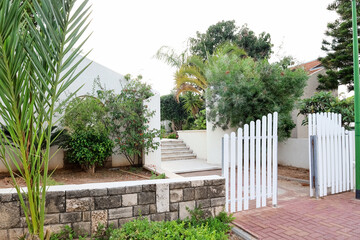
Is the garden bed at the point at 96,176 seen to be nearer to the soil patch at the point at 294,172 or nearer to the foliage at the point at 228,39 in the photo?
the soil patch at the point at 294,172

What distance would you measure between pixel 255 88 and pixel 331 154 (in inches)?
106

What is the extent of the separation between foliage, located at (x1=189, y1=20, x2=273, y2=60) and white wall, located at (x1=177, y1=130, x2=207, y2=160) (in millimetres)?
8908

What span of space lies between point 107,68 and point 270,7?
561cm

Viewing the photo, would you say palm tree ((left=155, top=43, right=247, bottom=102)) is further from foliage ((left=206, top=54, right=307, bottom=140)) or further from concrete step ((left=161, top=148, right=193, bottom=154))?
foliage ((left=206, top=54, right=307, bottom=140))

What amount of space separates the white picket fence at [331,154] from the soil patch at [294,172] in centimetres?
151

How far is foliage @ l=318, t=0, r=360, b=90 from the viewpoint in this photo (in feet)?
36.0

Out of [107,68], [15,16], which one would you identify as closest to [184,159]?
[107,68]

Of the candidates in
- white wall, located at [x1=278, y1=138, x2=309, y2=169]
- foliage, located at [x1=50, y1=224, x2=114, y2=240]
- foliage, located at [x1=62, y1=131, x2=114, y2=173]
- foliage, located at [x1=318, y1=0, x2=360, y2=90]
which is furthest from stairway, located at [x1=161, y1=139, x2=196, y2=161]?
foliage, located at [x1=318, y1=0, x2=360, y2=90]

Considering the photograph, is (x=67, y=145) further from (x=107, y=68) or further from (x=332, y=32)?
(x=332, y=32)

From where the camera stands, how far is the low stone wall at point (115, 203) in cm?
268

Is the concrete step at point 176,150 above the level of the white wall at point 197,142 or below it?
below

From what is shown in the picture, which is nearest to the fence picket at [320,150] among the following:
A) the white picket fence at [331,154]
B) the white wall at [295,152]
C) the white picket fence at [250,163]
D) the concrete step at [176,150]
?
the white picket fence at [331,154]

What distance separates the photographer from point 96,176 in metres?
5.73

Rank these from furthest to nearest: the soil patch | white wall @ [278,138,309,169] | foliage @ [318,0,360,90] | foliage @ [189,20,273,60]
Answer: foliage @ [189,20,273,60]
foliage @ [318,0,360,90]
white wall @ [278,138,309,169]
the soil patch
